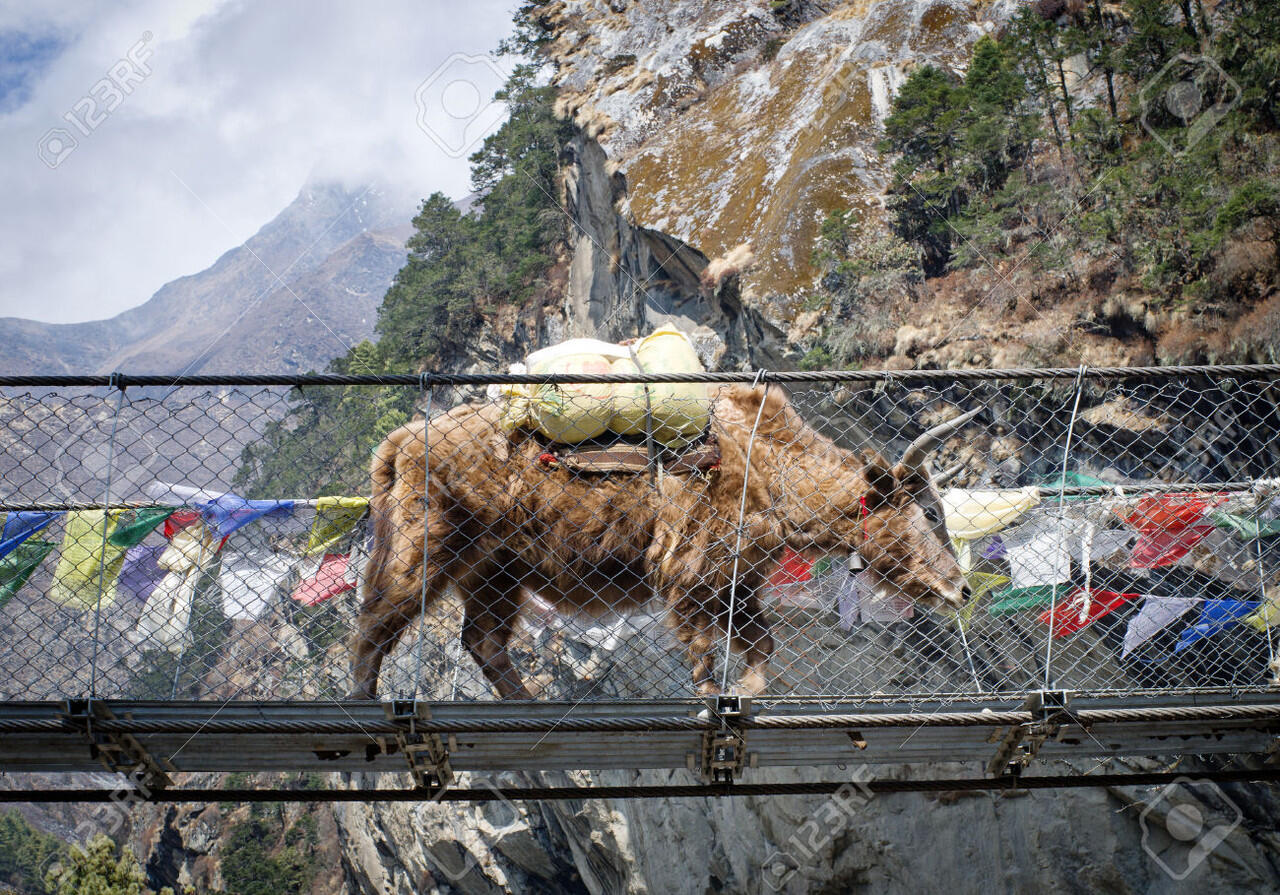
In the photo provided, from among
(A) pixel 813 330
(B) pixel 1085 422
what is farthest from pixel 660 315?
(B) pixel 1085 422

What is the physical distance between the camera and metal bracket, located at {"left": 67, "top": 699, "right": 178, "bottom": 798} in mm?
3041

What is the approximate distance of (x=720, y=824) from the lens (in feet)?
21.0

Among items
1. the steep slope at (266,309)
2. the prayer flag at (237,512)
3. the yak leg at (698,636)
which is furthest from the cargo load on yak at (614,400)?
the steep slope at (266,309)

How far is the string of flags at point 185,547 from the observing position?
455cm

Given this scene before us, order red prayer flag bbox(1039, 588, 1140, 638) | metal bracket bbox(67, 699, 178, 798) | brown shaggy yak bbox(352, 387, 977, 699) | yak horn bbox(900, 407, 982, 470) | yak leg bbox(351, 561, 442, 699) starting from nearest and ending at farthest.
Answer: metal bracket bbox(67, 699, 178, 798), yak horn bbox(900, 407, 982, 470), yak leg bbox(351, 561, 442, 699), brown shaggy yak bbox(352, 387, 977, 699), red prayer flag bbox(1039, 588, 1140, 638)

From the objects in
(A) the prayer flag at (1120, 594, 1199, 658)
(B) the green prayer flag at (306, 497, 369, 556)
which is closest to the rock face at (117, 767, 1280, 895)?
(A) the prayer flag at (1120, 594, 1199, 658)

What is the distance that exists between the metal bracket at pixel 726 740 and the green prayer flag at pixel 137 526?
2954mm

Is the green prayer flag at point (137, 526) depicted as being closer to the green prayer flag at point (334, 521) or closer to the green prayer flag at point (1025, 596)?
the green prayer flag at point (334, 521)

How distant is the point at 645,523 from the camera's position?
470 cm

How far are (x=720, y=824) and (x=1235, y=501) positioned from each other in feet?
12.8

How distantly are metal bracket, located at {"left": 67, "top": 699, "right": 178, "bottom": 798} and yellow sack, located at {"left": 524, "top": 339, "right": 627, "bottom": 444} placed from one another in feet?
6.93

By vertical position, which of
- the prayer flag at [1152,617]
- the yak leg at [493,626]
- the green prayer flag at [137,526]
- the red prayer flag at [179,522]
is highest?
the green prayer flag at [137,526]

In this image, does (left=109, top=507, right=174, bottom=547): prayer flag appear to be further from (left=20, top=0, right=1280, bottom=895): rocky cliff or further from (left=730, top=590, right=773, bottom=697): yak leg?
(left=20, top=0, right=1280, bottom=895): rocky cliff

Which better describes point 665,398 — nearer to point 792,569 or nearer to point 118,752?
point 792,569
